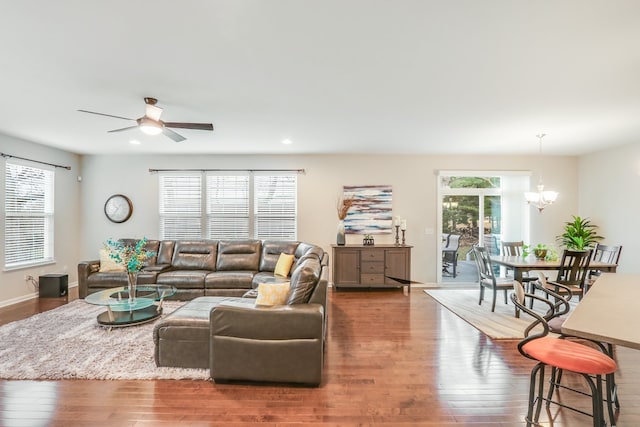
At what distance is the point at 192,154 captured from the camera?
259 inches

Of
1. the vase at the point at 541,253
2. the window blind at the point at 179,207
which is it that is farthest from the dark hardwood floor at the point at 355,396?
the window blind at the point at 179,207

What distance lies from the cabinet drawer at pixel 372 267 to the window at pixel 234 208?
1.56 meters

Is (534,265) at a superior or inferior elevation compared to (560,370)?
superior

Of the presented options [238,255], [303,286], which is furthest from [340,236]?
[303,286]

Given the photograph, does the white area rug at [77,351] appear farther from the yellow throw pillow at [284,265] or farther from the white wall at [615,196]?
the white wall at [615,196]

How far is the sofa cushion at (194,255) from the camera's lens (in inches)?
223

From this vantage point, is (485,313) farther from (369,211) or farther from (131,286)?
(131,286)

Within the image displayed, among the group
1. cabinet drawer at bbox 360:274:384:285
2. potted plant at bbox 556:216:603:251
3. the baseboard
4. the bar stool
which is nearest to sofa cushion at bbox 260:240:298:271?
cabinet drawer at bbox 360:274:384:285

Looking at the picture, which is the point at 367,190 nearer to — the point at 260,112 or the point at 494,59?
the point at 260,112

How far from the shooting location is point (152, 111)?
136 inches

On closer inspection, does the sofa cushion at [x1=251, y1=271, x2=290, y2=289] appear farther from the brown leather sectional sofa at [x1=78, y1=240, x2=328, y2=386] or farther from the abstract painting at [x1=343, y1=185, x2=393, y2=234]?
the abstract painting at [x1=343, y1=185, x2=393, y2=234]

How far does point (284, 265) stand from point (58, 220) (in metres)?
4.57

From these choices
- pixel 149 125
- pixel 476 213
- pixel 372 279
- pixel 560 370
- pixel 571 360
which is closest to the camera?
pixel 571 360

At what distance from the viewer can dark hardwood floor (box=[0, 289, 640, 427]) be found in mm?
2258
